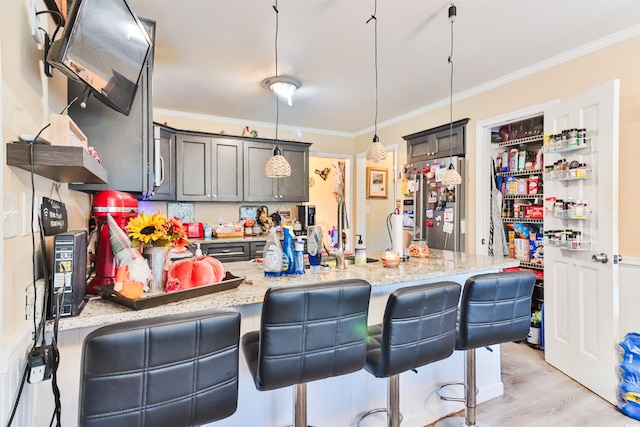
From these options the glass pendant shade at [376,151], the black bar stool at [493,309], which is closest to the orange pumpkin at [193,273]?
the black bar stool at [493,309]

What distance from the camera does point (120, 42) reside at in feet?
4.77

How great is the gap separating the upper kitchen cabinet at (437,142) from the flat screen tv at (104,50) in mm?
3187

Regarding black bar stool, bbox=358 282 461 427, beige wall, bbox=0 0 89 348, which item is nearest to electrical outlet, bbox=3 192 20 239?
beige wall, bbox=0 0 89 348

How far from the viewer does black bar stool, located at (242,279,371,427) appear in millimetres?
1177

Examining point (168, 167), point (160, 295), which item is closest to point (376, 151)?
point (160, 295)

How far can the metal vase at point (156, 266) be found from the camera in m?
1.35

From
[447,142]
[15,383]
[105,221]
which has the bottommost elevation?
[15,383]

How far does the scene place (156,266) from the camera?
136 cm

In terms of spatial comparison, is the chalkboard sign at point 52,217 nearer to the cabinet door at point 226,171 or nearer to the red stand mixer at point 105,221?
the red stand mixer at point 105,221

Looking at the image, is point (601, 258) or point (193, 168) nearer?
point (601, 258)

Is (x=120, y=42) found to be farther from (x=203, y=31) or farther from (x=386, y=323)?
(x=386, y=323)

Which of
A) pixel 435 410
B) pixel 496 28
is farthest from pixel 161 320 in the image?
pixel 496 28

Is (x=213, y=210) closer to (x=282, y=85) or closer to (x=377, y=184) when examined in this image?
(x=282, y=85)

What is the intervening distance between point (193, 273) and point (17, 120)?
Answer: 0.76 metres
